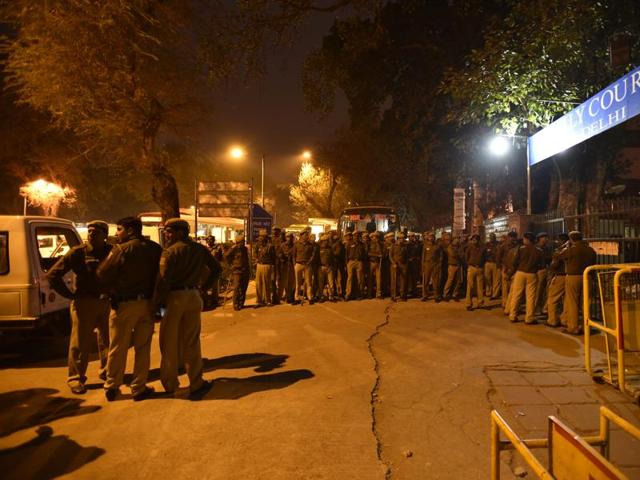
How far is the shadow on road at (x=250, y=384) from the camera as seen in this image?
19.0 ft

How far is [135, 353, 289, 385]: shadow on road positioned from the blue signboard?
595 cm

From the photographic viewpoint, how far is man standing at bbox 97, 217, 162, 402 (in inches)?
214

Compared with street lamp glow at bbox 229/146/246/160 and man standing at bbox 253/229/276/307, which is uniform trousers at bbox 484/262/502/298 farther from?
street lamp glow at bbox 229/146/246/160

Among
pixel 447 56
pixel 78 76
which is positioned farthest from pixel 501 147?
pixel 78 76

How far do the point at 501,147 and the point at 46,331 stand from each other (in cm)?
1224

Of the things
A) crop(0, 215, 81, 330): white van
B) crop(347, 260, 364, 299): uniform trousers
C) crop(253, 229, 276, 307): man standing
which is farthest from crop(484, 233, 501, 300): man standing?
crop(0, 215, 81, 330): white van

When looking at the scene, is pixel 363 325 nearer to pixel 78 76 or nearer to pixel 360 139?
pixel 78 76

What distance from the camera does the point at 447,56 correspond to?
59.2ft

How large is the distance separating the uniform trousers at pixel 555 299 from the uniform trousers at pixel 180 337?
21.8ft

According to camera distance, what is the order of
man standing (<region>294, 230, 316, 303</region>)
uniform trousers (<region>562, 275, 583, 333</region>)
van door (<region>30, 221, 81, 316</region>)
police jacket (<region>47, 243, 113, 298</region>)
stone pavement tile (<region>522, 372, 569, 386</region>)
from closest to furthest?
police jacket (<region>47, 243, 113, 298</region>) < stone pavement tile (<region>522, 372, 569, 386</region>) < van door (<region>30, 221, 81, 316</region>) < uniform trousers (<region>562, 275, 583, 333</region>) < man standing (<region>294, 230, 316, 303</region>)

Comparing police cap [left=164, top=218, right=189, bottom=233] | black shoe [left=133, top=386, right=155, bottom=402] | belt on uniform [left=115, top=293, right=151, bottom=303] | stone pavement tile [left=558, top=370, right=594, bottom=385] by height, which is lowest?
stone pavement tile [left=558, top=370, right=594, bottom=385]

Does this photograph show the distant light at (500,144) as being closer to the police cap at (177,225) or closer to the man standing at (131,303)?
the police cap at (177,225)

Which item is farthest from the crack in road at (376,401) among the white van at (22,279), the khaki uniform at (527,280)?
the white van at (22,279)

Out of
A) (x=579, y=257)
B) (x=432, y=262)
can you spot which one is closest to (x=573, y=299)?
(x=579, y=257)
